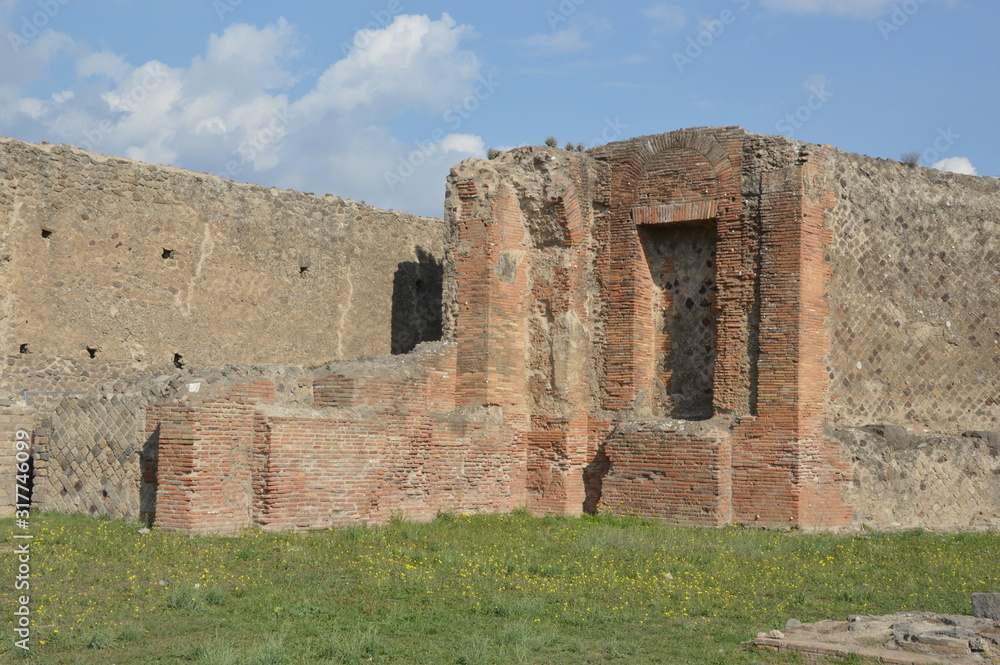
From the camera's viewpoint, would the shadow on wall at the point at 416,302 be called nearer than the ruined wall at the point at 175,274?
No

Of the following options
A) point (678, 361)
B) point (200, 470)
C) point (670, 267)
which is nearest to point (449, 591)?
point (200, 470)

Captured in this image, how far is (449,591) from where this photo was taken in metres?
8.09

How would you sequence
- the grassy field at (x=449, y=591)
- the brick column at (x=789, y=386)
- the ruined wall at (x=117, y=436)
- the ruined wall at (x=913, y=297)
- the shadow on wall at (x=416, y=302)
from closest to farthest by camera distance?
the grassy field at (x=449, y=591) < the ruined wall at (x=117, y=436) < the brick column at (x=789, y=386) < the ruined wall at (x=913, y=297) < the shadow on wall at (x=416, y=302)

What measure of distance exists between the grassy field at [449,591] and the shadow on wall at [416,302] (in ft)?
17.5

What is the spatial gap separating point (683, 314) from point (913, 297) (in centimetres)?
308

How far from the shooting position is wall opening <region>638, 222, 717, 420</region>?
44.0 feet

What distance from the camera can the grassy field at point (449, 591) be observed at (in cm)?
648

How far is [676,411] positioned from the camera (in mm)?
13484

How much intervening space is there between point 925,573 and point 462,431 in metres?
5.09

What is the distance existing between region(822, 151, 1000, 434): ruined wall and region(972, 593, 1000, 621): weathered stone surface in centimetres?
592

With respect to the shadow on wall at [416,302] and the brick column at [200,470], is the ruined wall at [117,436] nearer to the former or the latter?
the brick column at [200,470]

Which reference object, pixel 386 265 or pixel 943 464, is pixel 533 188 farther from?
pixel 943 464

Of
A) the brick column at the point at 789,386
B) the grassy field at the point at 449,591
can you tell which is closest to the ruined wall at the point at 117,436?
the grassy field at the point at 449,591

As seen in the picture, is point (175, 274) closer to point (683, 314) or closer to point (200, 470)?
point (200, 470)
